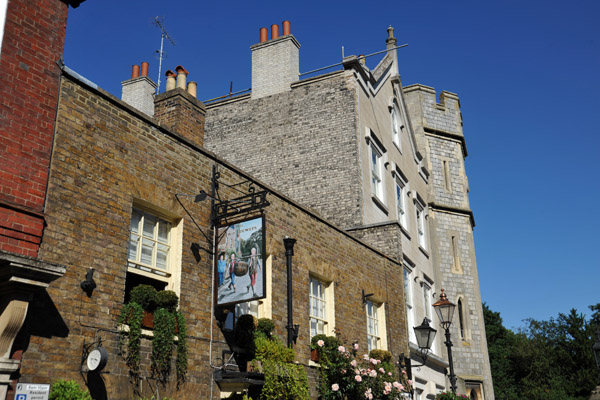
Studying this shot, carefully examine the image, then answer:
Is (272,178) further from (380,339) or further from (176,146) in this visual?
(176,146)

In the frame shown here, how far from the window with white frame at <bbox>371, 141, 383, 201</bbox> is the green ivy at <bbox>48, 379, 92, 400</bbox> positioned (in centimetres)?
→ 1461

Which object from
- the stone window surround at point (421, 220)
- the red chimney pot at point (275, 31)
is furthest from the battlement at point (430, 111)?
the red chimney pot at point (275, 31)

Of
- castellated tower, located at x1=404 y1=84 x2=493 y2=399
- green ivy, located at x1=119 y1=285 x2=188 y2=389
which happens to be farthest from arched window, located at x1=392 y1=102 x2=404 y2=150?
green ivy, located at x1=119 y1=285 x2=188 y2=389

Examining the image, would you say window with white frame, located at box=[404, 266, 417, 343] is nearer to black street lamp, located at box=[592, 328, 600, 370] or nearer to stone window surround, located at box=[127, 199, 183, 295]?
black street lamp, located at box=[592, 328, 600, 370]

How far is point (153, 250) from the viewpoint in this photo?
9281mm

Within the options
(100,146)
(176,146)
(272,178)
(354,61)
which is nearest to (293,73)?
(354,61)

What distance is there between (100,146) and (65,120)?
24.9 inches

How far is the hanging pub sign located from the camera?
30.7 feet

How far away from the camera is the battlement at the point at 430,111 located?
28.8 metres

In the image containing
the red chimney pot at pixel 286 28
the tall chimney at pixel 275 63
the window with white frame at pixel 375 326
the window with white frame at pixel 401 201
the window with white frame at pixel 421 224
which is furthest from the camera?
the window with white frame at pixel 421 224

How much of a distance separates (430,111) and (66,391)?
2492cm

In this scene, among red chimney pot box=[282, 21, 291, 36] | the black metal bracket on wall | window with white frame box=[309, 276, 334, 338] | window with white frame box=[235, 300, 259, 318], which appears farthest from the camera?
red chimney pot box=[282, 21, 291, 36]

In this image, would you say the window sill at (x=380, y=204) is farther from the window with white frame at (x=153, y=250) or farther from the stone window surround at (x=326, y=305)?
the window with white frame at (x=153, y=250)

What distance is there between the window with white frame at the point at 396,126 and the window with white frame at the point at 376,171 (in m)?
2.86
